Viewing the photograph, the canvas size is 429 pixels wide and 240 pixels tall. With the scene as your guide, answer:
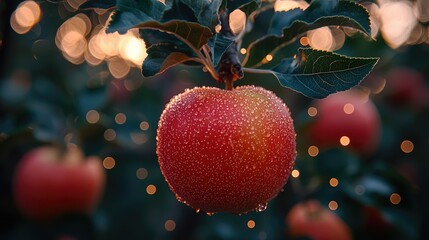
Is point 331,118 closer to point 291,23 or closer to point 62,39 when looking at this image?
point 291,23

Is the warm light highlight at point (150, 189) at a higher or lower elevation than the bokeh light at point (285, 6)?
lower

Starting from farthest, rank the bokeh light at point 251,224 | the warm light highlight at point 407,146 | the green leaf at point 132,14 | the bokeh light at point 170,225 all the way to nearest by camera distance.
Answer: the warm light highlight at point 407,146 → the bokeh light at point 170,225 → the bokeh light at point 251,224 → the green leaf at point 132,14

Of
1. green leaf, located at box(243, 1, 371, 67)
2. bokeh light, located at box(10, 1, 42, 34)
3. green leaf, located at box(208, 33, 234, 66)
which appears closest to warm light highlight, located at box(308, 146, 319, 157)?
green leaf, located at box(243, 1, 371, 67)

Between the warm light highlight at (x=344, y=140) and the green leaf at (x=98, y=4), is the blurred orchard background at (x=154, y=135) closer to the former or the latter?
the warm light highlight at (x=344, y=140)

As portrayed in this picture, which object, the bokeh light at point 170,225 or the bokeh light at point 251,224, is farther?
the bokeh light at point 170,225

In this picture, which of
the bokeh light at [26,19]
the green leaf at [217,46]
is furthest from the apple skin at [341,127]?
the bokeh light at [26,19]

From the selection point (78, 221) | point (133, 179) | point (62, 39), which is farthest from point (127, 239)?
point (62, 39)

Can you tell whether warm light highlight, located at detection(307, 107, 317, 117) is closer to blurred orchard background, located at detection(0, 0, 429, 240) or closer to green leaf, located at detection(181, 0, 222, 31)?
blurred orchard background, located at detection(0, 0, 429, 240)
